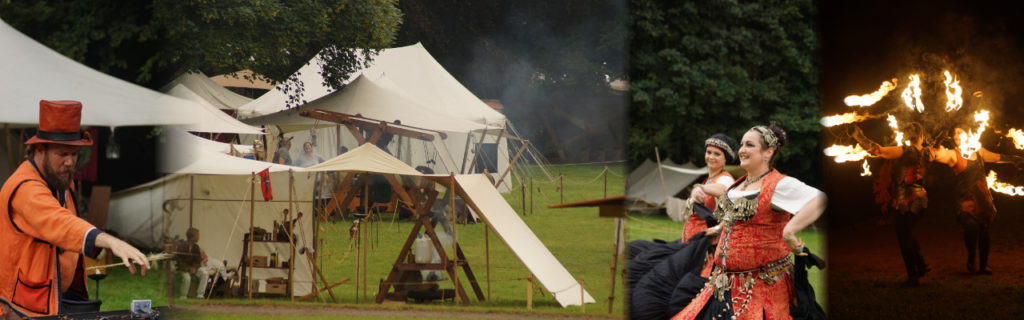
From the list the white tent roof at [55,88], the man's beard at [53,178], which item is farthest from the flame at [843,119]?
the white tent roof at [55,88]

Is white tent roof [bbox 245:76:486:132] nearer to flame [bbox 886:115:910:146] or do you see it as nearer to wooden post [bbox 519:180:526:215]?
wooden post [bbox 519:180:526:215]

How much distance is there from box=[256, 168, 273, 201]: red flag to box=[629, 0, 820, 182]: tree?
1030 cm

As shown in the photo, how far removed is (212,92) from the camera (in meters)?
5.04

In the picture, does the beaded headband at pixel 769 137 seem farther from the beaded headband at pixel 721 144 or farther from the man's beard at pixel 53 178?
the man's beard at pixel 53 178

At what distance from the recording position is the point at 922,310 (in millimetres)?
4363

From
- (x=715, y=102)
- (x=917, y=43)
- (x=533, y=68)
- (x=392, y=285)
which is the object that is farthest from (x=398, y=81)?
(x=715, y=102)

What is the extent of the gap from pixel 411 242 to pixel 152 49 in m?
3.24

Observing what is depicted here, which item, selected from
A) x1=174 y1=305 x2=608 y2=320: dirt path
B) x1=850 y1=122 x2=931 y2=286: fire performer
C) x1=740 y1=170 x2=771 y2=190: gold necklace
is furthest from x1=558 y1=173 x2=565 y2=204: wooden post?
x1=850 y1=122 x2=931 y2=286: fire performer

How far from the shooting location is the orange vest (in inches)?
149

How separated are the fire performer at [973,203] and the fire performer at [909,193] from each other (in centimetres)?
9

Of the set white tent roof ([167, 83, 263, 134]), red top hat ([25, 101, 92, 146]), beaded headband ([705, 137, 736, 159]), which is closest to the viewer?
red top hat ([25, 101, 92, 146])

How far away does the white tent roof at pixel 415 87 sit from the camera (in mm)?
4781

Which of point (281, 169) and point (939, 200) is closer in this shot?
point (939, 200)

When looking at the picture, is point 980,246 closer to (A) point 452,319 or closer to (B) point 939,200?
(B) point 939,200
